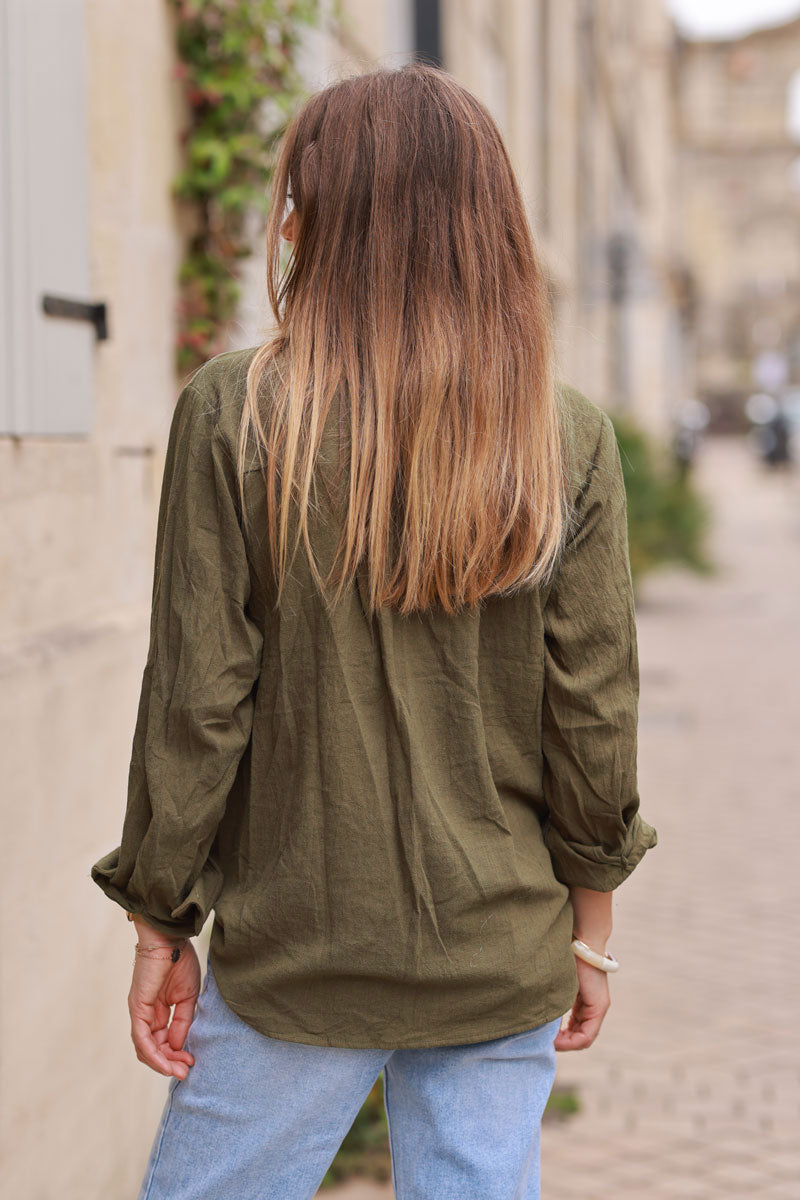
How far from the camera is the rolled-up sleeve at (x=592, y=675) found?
150cm

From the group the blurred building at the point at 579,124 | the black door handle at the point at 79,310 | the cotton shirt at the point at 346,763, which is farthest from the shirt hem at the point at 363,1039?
the black door handle at the point at 79,310

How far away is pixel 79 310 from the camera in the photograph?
2.75 metres

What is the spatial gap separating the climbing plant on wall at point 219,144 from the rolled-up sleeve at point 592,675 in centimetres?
206

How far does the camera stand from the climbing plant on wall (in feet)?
11.0

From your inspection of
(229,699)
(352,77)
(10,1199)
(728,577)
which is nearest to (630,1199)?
(10,1199)

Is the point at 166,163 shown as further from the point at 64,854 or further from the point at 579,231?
the point at 579,231

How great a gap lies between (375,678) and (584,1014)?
0.53m

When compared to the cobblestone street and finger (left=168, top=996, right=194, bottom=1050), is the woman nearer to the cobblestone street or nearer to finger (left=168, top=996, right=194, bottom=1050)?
finger (left=168, top=996, right=194, bottom=1050)

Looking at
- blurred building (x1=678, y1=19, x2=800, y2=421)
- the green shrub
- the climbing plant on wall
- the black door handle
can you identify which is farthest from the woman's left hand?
blurred building (x1=678, y1=19, x2=800, y2=421)

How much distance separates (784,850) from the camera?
5754 mm

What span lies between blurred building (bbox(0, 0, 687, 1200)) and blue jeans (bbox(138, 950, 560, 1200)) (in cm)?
86

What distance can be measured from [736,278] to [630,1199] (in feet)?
233

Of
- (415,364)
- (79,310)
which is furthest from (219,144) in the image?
(415,364)

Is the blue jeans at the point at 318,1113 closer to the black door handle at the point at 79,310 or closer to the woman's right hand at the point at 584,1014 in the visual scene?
the woman's right hand at the point at 584,1014
